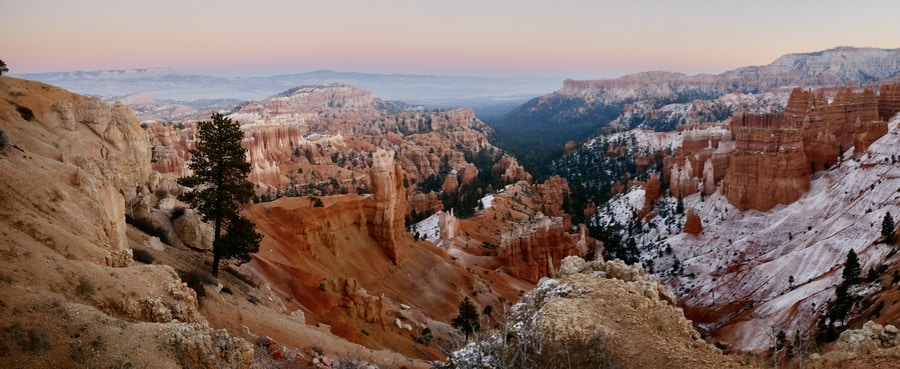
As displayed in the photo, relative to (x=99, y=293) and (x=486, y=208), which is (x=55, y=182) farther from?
(x=486, y=208)

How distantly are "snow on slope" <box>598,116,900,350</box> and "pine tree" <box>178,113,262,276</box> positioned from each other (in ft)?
89.5

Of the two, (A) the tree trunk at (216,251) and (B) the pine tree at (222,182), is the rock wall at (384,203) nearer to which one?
(B) the pine tree at (222,182)

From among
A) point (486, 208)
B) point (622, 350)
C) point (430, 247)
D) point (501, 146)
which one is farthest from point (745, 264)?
point (501, 146)

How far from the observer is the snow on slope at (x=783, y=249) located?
111ft

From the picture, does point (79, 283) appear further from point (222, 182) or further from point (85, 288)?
point (222, 182)

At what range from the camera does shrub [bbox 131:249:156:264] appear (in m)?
14.7

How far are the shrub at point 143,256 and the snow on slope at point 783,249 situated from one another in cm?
2954

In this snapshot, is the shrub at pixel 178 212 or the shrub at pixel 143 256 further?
the shrub at pixel 178 212

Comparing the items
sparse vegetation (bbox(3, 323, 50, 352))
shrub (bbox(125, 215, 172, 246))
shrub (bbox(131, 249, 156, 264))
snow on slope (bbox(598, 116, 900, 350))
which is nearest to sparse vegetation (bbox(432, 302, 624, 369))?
sparse vegetation (bbox(3, 323, 50, 352))

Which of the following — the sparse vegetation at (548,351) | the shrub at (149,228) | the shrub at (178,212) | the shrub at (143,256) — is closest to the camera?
the sparse vegetation at (548,351)

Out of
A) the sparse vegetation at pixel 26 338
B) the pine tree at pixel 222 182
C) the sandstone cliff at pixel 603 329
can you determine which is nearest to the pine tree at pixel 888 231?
the sandstone cliff at pixel 603 329

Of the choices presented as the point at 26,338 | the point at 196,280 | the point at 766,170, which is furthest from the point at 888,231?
the point at 26,338

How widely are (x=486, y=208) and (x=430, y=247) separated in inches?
1108

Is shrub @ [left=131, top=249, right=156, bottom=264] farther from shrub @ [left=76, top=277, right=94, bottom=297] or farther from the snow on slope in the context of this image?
the snow on slope
